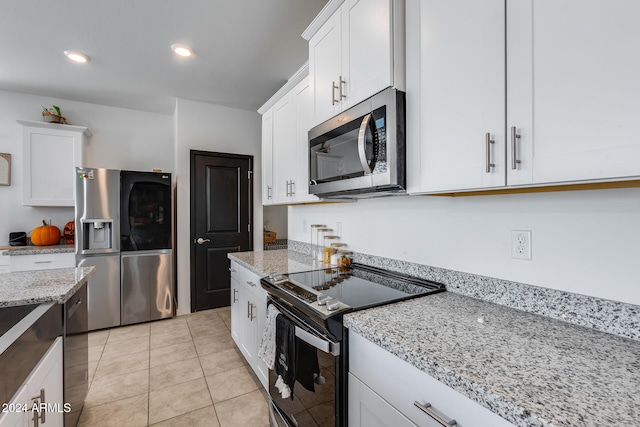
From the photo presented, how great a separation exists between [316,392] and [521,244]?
3.34 ft

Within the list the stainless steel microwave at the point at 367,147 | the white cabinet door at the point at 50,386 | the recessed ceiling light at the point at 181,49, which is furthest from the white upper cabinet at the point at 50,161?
the stainless steel microwave at the point at 367,147

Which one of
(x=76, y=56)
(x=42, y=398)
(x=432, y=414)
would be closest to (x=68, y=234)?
(x=76, y=56)

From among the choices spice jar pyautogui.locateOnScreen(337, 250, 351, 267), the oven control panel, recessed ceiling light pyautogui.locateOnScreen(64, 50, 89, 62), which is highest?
recessed ceiling light pyautogui.locateOnScreen(64, 50, 89, 62)

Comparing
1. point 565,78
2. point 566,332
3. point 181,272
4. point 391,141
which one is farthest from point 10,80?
point 566,332

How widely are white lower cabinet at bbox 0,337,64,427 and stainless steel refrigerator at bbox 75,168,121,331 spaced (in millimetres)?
2114

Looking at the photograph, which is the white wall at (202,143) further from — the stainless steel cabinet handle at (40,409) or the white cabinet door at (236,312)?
the stainless steel cabinet handle at (40,409)

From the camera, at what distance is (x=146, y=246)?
11.1ft

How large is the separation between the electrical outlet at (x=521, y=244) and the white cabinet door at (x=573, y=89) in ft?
1.13

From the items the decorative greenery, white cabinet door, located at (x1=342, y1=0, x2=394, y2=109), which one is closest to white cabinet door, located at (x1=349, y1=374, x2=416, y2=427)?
white cabinet door, located at (x1=342, y1=0, x2=394, y2=109)

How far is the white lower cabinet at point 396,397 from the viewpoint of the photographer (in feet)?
2.36

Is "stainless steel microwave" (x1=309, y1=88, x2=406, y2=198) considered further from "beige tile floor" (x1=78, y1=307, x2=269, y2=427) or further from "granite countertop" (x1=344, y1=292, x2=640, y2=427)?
"beige tile floor" (x1=78, y1=307, x2=269, y2=427)

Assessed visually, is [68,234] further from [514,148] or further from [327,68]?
[514,148]

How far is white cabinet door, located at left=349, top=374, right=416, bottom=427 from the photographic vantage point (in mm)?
892

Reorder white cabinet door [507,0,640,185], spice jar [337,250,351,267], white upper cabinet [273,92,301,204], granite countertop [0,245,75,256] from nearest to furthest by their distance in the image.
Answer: white cabinet door [507,0,640,185], spice jar [337,250,351,267], white upper cabinet [273,92,301,204], granite countertop [0,245,75,256]
